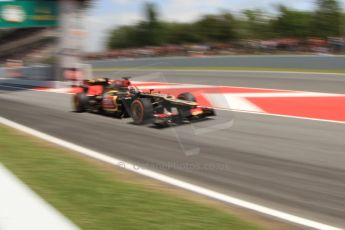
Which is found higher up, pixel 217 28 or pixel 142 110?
pixel 217 28

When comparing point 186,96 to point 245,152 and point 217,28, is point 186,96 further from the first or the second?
point 217,28

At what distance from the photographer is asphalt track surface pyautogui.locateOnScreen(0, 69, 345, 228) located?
14.1 ft

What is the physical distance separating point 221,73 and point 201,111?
1244 centimetres

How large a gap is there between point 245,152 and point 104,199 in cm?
265

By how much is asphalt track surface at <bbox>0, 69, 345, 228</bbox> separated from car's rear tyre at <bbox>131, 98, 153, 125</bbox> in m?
0.16

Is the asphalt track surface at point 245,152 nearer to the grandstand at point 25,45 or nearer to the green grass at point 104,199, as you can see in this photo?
the green grass at point 104,199

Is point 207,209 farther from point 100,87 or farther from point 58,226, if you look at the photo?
point 100,87

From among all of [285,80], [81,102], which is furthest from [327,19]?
[81,102]

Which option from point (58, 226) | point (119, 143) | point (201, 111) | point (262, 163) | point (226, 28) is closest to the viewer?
point (58, 226)

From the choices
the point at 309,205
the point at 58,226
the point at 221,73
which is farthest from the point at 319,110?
the point at 221,73

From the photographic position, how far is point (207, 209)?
3.78m

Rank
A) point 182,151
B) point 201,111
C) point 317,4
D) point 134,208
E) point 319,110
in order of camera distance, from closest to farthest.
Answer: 1. point 134,208
2. point 182,151
3. point 201,111
4. point 319,110
5. point 317,4

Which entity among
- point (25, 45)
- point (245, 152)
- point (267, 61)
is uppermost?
point (25, 45)

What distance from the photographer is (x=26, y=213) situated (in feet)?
7.65
